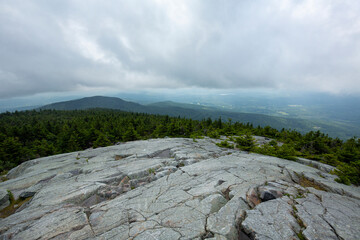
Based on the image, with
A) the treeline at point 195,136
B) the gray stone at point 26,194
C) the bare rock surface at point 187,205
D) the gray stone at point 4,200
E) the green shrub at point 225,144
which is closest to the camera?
the bare rock surface at point 187,205

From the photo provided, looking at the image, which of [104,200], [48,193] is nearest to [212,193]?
[104,200]

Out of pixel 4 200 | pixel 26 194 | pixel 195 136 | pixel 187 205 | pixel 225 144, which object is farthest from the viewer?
pixel 195 136

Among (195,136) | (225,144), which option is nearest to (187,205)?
(225,144)

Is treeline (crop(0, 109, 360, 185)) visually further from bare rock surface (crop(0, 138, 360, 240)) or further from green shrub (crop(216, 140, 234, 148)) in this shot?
bare rock surface (crop(0, 138, 360, 240))

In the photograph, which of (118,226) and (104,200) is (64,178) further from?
(118,226)

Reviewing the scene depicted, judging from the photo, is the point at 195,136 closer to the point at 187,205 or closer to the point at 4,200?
the point at 187,205

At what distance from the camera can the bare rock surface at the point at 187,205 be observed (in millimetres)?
6699

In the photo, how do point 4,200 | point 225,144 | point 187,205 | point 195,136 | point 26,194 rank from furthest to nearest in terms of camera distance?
point 195,136, point 225,144, point 26,194, point 4,200, point 187,205

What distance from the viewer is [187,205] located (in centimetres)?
859

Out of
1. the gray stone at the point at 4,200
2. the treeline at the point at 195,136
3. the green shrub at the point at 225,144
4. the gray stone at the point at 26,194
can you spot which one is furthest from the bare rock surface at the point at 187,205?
the green shrub at the point at 225,144

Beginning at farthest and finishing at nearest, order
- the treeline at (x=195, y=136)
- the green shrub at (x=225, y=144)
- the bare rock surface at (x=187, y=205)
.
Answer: the green shrub at (x=225, y=144)
the treeline at (x=195, y=136)
the bare rock surface at (x=187, y=205)

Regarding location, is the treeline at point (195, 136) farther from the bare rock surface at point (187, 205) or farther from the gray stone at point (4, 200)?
the gray stone at point (4, 200)

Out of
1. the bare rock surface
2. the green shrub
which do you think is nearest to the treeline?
the green shrub

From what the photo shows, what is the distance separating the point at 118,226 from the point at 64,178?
1121 centimetres
